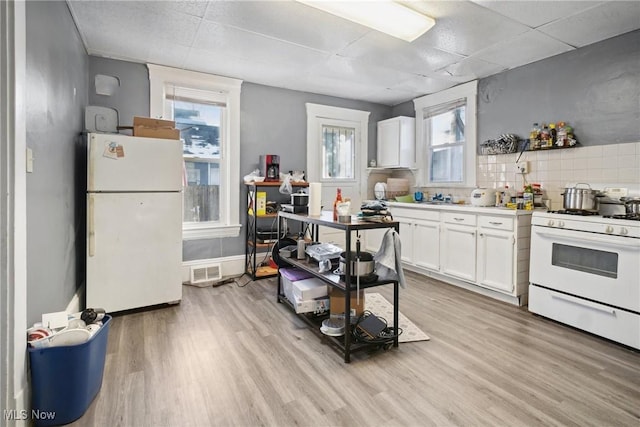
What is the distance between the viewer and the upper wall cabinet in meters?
4.89

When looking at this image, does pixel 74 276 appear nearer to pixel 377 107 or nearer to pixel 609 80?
pixel 377 107

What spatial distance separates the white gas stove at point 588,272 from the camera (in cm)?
239

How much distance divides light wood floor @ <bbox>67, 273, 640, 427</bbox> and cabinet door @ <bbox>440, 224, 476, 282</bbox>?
2.42 feet

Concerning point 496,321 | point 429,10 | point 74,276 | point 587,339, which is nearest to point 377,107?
point 429,10

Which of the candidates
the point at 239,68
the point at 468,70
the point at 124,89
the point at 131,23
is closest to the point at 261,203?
the point at 239,68

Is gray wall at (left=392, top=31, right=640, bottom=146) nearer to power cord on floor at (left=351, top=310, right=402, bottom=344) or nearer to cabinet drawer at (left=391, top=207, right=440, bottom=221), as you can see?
cabinet drawer at (left=391, top=207, right=440, bottom=221)

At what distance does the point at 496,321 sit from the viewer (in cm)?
288

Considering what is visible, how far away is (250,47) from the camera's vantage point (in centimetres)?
317

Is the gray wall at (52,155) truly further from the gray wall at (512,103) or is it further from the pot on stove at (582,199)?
the pot on stove at (582,199)

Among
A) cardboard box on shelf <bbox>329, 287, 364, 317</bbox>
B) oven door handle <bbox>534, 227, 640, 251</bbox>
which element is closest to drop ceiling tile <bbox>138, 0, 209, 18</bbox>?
cardboard box on shelf <bbox>329, 287, 364, 317</bbox>

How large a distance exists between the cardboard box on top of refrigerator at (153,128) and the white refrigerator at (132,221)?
126 millimetres

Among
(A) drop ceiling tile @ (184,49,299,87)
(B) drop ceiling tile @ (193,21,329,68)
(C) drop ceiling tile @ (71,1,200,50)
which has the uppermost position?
(A) drop ceiling tile @ (184,49,299,87)

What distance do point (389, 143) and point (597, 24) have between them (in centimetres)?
269

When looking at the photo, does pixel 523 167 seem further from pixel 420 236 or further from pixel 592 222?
pixel 420 236
